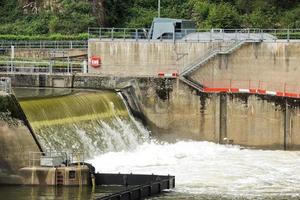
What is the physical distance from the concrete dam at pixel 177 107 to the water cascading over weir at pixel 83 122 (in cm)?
8

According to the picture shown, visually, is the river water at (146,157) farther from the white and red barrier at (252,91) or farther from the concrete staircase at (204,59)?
the concrete staircase at (204,59)

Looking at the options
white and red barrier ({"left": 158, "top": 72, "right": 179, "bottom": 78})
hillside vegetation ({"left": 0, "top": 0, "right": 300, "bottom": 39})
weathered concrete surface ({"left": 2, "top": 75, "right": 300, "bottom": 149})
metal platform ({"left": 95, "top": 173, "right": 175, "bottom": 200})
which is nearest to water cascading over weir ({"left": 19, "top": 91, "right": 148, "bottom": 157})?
weathered concrete surface ({"left": 2, "top": 75, "right": 300, "bottom": 149})

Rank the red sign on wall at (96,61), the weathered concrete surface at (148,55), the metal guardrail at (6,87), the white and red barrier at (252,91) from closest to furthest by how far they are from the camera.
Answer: the metal guardrail at (6,87), the white and red barrier at (252,91), the weathered concrete surface at (148,55), the red sign on wall at (96,61)

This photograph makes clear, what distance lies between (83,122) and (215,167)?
7.64m

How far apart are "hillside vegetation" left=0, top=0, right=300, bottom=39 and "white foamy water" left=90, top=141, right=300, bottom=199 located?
27.4 metres

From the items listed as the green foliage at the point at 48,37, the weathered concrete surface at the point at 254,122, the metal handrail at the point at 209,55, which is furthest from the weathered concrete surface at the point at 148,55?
the green foliage at the point at 48,37

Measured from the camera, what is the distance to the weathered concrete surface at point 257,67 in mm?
59906

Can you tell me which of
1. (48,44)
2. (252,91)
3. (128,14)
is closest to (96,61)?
(252,91)

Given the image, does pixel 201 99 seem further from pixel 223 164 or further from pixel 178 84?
pixel 223 164

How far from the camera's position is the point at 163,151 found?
56.1m

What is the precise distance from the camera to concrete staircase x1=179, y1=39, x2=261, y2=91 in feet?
199

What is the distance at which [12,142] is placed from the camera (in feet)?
141

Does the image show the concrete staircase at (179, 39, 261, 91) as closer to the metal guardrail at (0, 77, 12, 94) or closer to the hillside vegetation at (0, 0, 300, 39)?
the metal guardrail at (0, 77, 12, 94)

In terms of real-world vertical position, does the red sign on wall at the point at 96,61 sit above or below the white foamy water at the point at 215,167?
above
